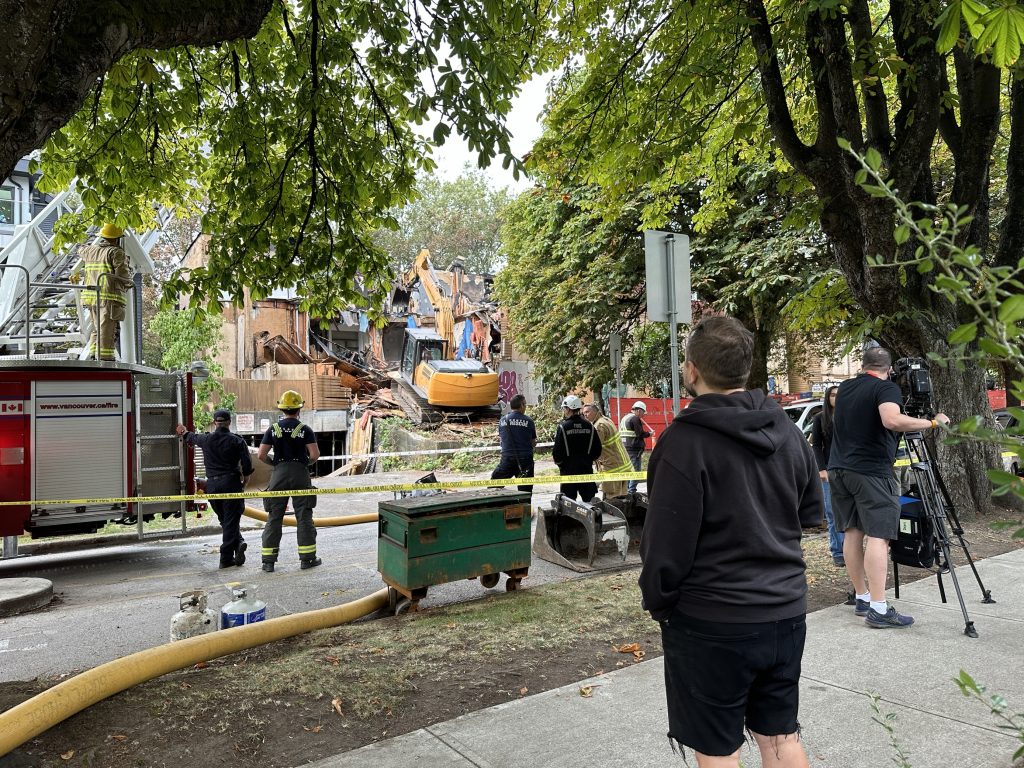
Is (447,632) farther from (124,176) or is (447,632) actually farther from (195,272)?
(124,176)

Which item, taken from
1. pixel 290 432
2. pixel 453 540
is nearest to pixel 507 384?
pixel 290 432

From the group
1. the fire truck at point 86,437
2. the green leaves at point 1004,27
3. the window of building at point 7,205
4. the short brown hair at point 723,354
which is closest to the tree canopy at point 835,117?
the green leaves at point 1004,27

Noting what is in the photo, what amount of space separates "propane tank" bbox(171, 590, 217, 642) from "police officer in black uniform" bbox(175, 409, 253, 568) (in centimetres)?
329

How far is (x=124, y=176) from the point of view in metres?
6.83

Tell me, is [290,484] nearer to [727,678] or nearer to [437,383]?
[727,678]

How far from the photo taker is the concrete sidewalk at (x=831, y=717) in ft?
10.3

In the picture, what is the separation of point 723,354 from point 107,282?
883cm

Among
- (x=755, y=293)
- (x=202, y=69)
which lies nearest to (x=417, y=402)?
(x=755, y=293)

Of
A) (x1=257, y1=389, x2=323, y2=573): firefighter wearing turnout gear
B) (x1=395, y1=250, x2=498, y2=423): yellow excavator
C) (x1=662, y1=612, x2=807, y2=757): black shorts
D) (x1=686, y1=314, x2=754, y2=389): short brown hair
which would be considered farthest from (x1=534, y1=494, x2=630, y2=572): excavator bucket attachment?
(x1=395, y1=250, x2=498, y2=423): yellow excavator

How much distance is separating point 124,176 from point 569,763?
6703 mm

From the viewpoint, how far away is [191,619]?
497cm

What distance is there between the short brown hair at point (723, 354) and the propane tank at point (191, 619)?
4.30 m

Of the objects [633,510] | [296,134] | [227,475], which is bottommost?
[633,510]

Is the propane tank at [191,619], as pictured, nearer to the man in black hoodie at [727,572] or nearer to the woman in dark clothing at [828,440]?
the man in black hoodie at [727,572]
